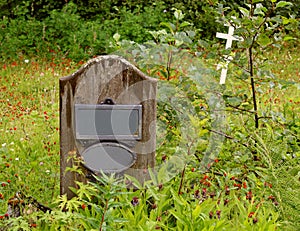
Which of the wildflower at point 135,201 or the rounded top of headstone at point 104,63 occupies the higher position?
the rounded top of headstone at point 104,63

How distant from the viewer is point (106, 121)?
2.96m

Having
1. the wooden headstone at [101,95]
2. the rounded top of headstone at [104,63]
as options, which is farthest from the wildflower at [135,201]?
the rounded top of headstone at [104,63]

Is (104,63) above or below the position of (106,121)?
above

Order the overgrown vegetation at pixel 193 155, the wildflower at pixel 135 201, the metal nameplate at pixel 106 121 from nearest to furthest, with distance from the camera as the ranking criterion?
the overgrown vegetation at pixel 193 155, the wildflower at pixel 135 201, the metal nameplate at pixel 106 121

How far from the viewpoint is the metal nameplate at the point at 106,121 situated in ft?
9.64

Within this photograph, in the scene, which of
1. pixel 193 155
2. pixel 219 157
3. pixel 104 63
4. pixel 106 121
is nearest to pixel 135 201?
pixel 106 121

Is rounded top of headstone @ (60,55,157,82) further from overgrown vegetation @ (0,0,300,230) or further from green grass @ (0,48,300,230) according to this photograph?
green grass @ (0,48,300,230)

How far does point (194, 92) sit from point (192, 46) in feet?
1.03

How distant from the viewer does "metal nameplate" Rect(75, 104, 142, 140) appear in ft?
9.64

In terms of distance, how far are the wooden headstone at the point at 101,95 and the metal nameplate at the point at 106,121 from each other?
0.02m

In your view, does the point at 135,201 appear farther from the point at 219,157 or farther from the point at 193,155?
the point at 219,157

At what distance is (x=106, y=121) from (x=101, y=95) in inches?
5.9

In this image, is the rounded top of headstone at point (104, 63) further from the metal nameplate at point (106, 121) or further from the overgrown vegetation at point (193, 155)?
the overgrown vegetation at point (193, 155)

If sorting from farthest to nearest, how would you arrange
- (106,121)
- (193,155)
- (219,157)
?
(219,157)
(193,155)
(106,121)
